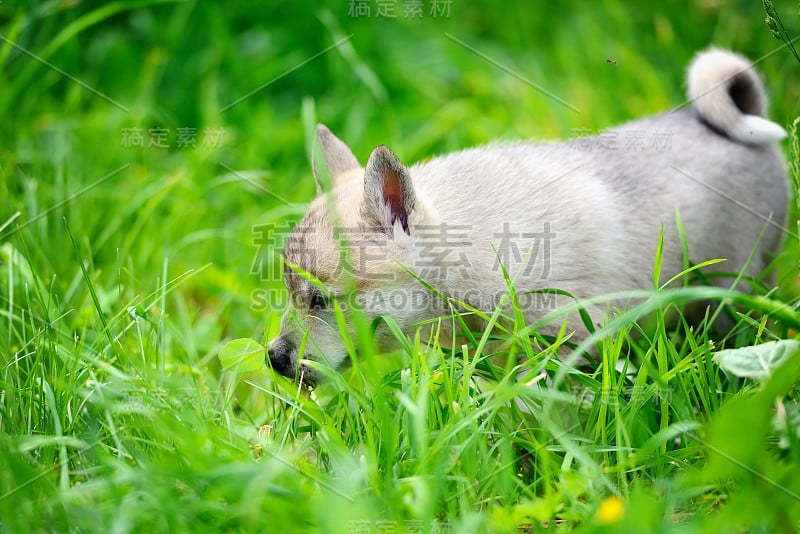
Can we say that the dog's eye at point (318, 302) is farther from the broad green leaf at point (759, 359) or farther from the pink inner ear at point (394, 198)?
the broad green leaf at point (759, 359)

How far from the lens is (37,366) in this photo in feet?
7.88

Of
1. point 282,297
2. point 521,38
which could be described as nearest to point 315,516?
point 282,297

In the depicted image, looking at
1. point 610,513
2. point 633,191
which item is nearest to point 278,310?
point 633,191

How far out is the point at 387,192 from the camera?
2.67 meters

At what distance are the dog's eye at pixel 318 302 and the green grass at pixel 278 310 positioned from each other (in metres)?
0.28

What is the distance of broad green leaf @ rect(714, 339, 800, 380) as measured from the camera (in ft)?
6.53

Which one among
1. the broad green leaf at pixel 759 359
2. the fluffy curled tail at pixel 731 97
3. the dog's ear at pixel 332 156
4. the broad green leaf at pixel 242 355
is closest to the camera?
the broad green leaf at pixel 759 359

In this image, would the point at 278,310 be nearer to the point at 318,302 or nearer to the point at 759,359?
the point at 318,302

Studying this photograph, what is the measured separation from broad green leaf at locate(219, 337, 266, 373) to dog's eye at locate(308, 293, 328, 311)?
254 mm

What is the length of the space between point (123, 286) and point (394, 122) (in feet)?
7.38

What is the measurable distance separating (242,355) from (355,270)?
0.47m

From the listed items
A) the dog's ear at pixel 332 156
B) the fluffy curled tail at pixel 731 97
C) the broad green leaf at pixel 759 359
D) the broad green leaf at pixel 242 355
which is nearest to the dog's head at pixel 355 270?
the broad green leaf at pixel 242 355

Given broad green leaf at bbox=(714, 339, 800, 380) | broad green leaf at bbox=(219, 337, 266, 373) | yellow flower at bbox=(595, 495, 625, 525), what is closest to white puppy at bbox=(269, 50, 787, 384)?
broad green leaf at bbox=(219, 337, 266, 373)

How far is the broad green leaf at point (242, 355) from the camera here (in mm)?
2543
